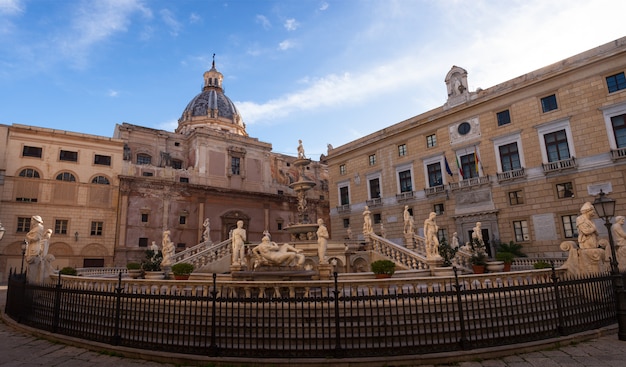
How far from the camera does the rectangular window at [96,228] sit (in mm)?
30094

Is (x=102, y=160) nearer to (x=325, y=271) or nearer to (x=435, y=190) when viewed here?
(x=325, y=271)

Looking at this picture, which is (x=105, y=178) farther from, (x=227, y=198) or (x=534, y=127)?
(x=534, y=127)

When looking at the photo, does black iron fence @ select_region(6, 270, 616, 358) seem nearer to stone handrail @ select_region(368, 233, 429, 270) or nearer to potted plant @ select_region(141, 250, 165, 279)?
potted plant @ select_region(141, 250, 165, 279)

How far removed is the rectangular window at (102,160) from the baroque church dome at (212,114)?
21.0 meters

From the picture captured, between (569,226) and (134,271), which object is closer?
(134,271)

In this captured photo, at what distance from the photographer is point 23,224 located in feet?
91.5

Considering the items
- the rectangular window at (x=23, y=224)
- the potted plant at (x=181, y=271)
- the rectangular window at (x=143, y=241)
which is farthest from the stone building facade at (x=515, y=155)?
the rectangular window at (x=23, y=224)

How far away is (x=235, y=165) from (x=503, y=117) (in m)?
27.6

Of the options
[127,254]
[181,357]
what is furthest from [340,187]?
[181,357]

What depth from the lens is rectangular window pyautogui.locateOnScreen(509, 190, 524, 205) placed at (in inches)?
897

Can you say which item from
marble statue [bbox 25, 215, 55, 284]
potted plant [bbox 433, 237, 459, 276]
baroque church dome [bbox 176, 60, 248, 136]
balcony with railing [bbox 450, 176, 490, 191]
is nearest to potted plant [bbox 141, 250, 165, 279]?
marble statue [bbox 25, 215, 55, 284]

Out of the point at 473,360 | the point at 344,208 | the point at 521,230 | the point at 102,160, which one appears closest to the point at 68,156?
the point at 102,160

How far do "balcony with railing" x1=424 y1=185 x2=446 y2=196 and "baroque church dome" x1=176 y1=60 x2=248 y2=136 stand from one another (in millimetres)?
35894

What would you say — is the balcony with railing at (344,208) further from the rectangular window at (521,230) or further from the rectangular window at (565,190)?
the rectangular window at (565,190)
